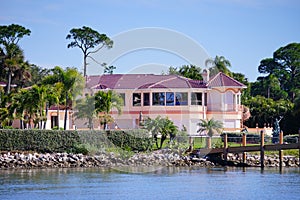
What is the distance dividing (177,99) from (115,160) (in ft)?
62.5

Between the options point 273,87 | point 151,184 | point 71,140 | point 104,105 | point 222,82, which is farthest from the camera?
point 273,87

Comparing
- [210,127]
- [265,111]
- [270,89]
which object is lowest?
[210,127]

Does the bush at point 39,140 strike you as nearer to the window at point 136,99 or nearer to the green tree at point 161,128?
the green tree at point 161,128

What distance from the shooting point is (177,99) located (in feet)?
229

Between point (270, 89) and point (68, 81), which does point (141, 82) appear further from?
point (270, 89)

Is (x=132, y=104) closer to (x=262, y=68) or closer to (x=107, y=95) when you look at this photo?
(x=107, y=95)

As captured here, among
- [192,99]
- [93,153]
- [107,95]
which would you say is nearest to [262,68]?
[192,99]

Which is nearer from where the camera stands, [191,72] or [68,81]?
[68,81]

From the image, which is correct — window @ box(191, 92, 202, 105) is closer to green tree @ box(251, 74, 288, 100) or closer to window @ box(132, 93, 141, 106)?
window @ box(132, 93, 141, 106)

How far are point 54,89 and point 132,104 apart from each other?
1326cm

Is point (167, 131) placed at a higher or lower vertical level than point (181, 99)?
lower

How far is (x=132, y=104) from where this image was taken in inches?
2783

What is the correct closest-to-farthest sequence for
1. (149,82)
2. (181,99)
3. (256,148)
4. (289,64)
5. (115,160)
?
(256,148) < (115,160) < (181,99) < (149,82) < (289,64)

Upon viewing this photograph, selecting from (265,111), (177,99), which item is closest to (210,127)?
(177,99)
